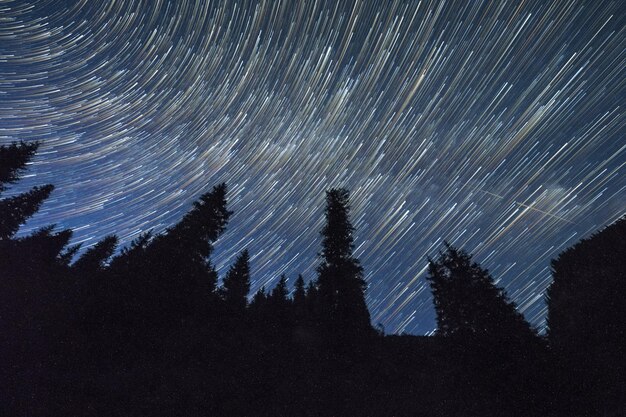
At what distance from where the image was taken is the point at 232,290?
3688 centimetres

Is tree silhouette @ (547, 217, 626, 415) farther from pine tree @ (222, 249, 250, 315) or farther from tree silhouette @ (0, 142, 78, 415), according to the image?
pine tree @ (222, 249, 250, 315)

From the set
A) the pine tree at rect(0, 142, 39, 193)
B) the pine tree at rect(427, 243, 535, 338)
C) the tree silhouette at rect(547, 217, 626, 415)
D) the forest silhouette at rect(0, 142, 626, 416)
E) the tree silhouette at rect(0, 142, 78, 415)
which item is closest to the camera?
the tree silhouette at rect(0, 142, 78, 415)

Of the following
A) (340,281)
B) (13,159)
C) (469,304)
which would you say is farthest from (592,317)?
(13,159)

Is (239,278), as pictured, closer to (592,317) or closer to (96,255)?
(96,255)

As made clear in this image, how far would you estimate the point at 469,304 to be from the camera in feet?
66.5

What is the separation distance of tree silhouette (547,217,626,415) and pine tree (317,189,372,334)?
10.9 m

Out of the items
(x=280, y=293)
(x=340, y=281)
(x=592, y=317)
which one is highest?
(x=280, y=293)

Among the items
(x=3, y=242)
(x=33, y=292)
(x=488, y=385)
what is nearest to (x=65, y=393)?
(x=33, y=292)

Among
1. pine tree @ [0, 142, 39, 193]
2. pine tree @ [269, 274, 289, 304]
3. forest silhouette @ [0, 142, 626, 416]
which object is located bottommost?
forest silhouette @ [0, 142, 626, 416]

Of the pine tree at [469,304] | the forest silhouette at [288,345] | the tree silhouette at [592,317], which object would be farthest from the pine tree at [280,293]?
the tree silhouette at [592,317]

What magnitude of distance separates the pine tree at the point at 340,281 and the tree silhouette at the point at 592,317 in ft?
35.8

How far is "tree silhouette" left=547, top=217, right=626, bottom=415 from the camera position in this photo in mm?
14594

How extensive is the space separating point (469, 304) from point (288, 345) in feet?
42.5

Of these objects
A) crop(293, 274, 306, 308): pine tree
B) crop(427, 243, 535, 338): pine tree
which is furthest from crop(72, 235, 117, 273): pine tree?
crop(427, 243, 535, 338): pine tree
